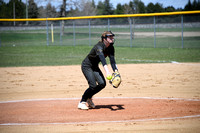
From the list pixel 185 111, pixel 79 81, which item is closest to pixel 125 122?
pixel 185 111

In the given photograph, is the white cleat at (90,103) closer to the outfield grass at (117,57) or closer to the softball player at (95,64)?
the softball player at (95,64)

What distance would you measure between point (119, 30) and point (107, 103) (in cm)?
2123

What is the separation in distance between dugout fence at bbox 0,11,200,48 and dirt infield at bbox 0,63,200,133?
13.9 m

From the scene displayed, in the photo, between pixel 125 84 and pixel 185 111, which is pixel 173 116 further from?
pixel 125 84

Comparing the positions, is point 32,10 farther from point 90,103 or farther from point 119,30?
point 90,103

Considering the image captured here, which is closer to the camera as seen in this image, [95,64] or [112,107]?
[95,64]

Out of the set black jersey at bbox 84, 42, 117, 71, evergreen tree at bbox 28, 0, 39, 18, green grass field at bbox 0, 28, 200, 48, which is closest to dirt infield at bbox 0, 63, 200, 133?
black jersey at bbox 84, 42, 117, 71

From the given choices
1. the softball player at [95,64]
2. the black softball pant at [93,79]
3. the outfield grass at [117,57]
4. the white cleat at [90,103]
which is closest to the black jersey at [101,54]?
the softball player at [95,64]

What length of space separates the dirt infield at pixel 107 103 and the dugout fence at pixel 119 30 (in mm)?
13882

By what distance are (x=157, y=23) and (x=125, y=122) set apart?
2305 centimetres

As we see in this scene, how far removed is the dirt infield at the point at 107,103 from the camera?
5988 mm

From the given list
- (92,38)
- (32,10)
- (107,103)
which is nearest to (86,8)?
(92,38)

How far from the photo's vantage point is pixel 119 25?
2814cm

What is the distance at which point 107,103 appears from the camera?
820 cm
